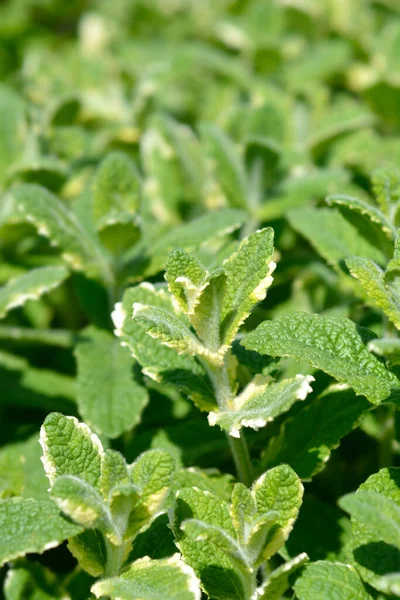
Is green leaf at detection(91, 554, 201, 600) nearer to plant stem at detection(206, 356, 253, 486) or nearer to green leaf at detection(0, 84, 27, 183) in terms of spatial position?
plant stem at detection(206, 356, 253, 486)

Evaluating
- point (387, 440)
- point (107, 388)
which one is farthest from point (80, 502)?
point (387, 440)

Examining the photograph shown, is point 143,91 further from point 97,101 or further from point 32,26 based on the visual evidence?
point 32,26

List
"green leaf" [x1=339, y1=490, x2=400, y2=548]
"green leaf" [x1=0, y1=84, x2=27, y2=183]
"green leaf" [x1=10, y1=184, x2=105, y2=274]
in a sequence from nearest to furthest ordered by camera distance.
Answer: "green leaf" [x1=339, y1=490, x2=400, y2=548] → "green leaf" [x1=10, y1=184, x2=105, y2=274] → "green leaf" [x1=0, y1=84, x2=27, y2=183]

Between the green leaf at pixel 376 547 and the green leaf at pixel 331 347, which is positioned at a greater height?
the green leaf at pixel 331 347

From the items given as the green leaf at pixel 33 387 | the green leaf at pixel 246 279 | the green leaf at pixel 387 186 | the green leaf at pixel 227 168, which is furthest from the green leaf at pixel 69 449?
the green leaf at pixel 227 168

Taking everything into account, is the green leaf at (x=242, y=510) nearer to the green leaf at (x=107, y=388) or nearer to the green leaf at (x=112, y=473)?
the green leaf at (x=112, y=473)

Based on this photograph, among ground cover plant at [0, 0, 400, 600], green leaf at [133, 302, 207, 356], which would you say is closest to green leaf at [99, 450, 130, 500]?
ground cover plant at [0, 0, 400, 600]

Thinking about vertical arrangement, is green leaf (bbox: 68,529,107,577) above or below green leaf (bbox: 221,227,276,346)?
below
